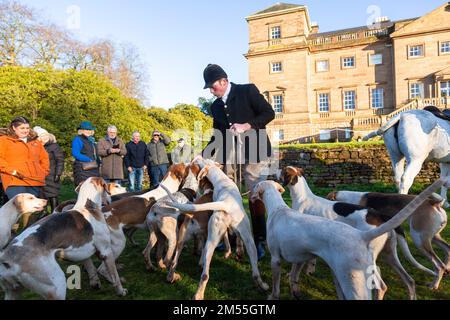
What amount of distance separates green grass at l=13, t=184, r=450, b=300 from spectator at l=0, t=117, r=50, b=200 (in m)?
1.48

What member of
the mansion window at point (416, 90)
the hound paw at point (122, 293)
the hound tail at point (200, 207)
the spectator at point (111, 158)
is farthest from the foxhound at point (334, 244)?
the mansion window at point (416, 90)

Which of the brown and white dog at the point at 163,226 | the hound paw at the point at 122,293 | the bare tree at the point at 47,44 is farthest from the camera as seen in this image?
the bare tree at the point at 47,44

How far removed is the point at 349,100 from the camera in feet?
115

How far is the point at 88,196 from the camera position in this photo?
13.6 ft

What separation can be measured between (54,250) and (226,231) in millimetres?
1739

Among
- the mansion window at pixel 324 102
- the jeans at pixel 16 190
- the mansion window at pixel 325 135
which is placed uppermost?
the mansion window at pixel 324 102

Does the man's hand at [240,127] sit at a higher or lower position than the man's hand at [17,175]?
higher

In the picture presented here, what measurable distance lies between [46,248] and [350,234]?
2609 millimetres

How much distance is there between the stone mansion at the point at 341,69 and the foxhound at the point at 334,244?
3025 cm

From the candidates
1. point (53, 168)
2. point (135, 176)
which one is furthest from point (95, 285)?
point (135, 176)

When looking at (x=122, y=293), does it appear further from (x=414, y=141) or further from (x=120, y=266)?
(x=414, y=141)

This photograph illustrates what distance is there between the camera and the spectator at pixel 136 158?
995 centimetres

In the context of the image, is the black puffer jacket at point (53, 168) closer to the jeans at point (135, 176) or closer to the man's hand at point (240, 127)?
the jeans at point (135, 176)
